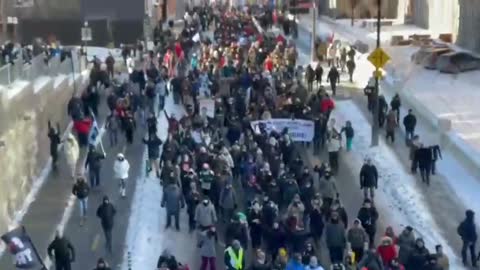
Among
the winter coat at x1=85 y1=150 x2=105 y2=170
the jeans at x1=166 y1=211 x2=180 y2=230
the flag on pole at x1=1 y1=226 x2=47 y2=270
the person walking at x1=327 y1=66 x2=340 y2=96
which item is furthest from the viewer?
the person walking at x1=327 y1=66 x2=340 y2=96

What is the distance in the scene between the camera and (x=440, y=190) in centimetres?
2803

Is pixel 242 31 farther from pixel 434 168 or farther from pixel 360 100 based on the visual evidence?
pixel 434 168

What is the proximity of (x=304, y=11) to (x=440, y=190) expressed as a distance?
55090mm

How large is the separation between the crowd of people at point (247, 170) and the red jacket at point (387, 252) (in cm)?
1

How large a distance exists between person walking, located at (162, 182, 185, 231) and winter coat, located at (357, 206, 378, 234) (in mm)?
3481

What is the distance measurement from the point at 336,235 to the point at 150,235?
4.33 meters

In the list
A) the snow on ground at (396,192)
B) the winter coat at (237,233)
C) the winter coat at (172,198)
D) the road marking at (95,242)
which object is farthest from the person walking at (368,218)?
the road marking at (95,242)

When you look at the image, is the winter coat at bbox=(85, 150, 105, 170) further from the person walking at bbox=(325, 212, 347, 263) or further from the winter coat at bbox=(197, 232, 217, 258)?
the person walking at bbox=(325, 212, 347, 263)

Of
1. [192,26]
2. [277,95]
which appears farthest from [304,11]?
[277,95]

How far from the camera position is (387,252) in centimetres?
1928

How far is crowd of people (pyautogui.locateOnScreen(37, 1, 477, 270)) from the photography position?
796 inches

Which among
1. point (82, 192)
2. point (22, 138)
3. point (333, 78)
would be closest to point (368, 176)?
point (82, 192)

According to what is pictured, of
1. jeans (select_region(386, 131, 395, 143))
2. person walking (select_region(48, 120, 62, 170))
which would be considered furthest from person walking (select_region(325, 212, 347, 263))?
jeans (select_region(386, 131, 395, 143))

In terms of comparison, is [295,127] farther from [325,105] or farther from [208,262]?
[208,262]
